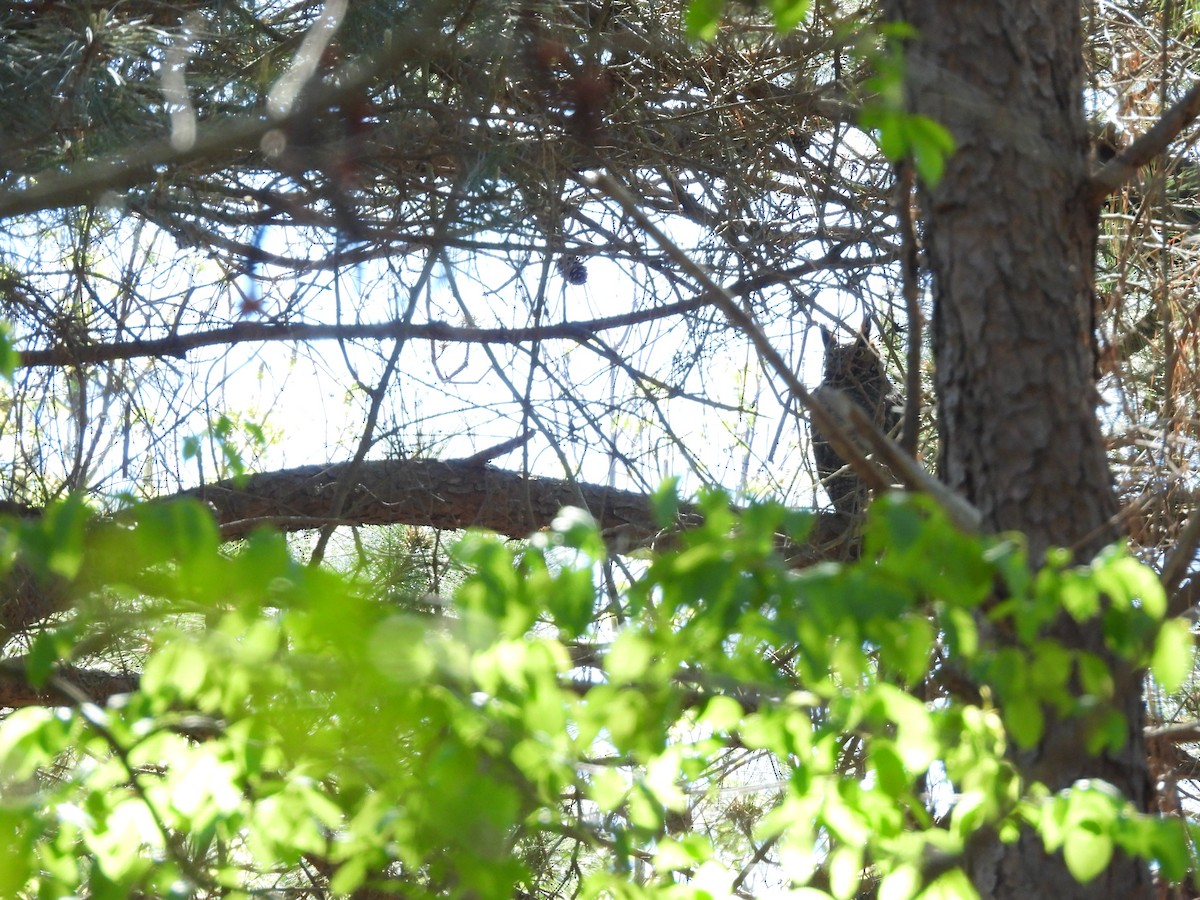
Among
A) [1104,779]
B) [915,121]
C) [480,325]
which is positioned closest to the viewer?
[915,121]

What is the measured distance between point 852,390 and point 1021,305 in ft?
6.31

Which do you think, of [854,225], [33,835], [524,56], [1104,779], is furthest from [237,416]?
[1104,779]

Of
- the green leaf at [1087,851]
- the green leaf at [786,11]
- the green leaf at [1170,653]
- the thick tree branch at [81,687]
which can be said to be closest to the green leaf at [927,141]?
the green leaf at [786,11]

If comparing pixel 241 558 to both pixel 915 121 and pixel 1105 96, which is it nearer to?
pixel 915 121

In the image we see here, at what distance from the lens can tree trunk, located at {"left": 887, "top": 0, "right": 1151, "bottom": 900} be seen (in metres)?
1.38

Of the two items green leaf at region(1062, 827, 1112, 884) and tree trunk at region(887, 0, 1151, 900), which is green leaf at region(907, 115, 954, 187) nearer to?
tree trunk at region(887, 0, 1151, 900)

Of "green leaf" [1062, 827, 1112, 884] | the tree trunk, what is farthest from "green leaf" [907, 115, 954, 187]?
"green leaf" [1062, 827, 1112, 884]

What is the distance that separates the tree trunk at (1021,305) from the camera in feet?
4.51

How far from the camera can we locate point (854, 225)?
10.3 ft

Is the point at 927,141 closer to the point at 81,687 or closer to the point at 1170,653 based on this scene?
the point at 1170,653

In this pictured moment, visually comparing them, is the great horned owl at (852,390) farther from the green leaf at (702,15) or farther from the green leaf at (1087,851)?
the green leaf at (1087,851)

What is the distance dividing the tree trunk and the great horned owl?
5.11ft

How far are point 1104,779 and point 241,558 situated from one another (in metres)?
0.98

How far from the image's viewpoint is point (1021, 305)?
4.72 ft
